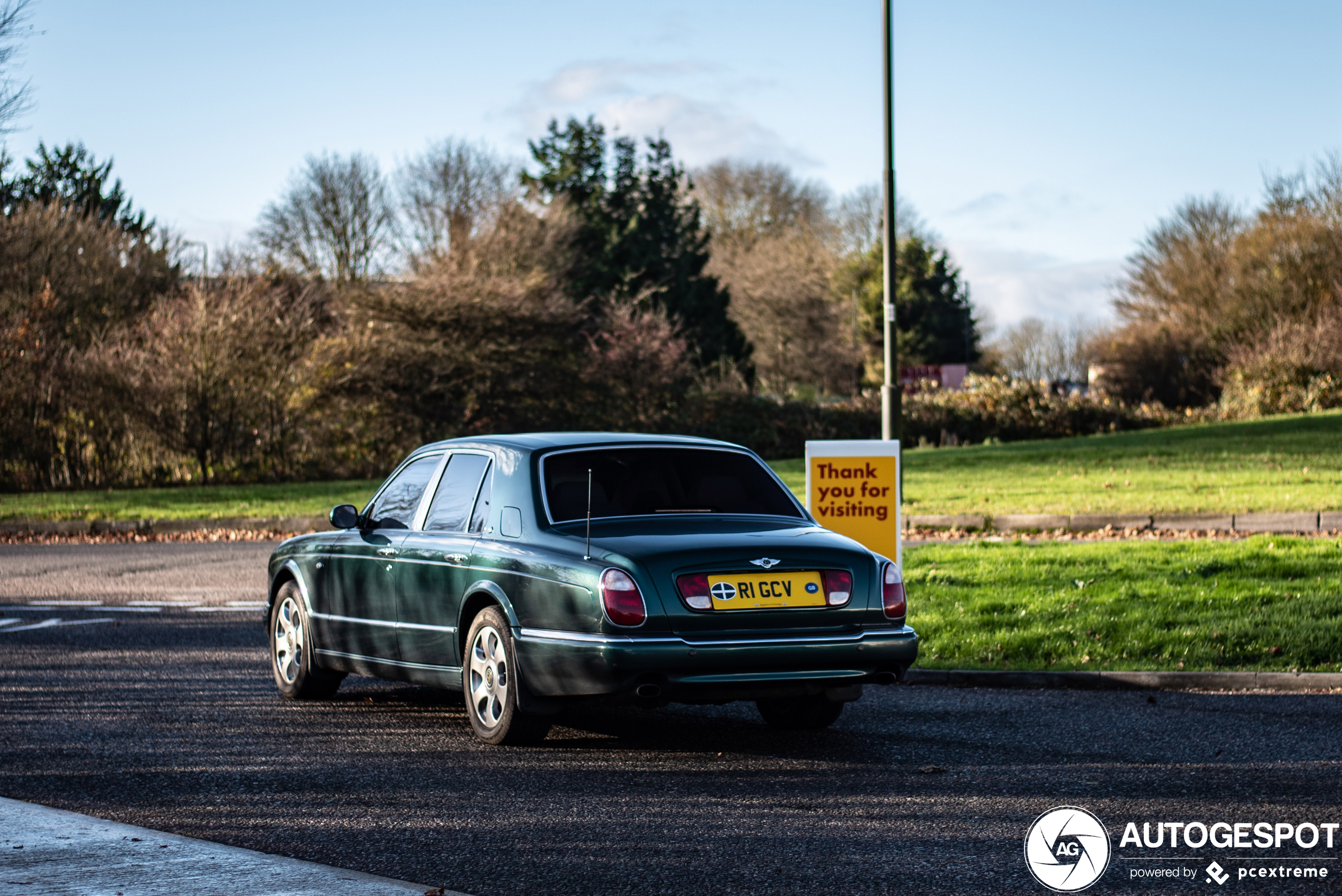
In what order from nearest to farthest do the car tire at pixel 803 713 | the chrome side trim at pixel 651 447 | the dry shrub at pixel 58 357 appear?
1. the chrome side trim at pixel 651 447
2. the car tire at pixel 803 713
3. the dry shrub at pixel 58 357

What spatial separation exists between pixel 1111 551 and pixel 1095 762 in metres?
6.53

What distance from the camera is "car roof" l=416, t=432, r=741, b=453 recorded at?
761 centimetres

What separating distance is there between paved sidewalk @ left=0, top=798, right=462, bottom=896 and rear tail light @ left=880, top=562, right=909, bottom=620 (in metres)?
3.10

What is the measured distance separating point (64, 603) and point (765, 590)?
31.3 feet

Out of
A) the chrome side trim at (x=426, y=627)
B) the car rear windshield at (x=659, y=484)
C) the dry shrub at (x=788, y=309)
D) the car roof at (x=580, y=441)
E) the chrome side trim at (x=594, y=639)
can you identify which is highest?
the dry shrub at (x=788, y=309)

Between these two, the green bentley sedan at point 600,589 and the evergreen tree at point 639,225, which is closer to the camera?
the green bentley sedan at point 600,589

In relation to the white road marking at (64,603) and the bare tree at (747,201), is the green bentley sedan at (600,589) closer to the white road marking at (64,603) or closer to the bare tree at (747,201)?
the white road marking at (64,603)

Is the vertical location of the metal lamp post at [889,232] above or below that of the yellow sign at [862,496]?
above

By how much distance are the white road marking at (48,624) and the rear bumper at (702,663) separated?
6.86 metres

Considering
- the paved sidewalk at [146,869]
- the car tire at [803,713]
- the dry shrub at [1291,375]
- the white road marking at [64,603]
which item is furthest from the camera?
the dry shrub at [1291,375]

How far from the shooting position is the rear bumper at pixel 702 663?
6410 mm

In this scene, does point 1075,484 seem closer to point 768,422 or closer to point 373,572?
point 768,422

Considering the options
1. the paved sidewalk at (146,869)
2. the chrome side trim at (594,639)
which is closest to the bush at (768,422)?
the chrome side trim at (594,639)

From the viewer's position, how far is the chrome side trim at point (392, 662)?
745 centimetres
